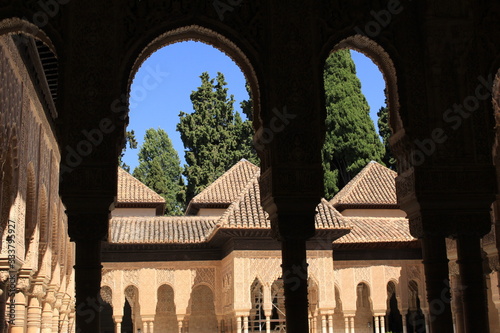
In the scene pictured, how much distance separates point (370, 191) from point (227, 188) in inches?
238

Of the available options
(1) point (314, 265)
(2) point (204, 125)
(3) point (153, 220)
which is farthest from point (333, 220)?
(2) point (204, 125)

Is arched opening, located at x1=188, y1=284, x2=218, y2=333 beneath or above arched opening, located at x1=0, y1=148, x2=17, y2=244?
beneath

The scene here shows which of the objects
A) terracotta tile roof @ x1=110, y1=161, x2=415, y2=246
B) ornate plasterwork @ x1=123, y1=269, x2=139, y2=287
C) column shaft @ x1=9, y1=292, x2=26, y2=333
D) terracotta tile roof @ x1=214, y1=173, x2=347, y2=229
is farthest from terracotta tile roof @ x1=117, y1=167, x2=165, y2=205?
column shaft @ x1=9, y1=292, x2=26, y2=333

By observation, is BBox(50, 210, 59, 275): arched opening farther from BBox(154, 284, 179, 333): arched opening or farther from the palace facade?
the palace facade

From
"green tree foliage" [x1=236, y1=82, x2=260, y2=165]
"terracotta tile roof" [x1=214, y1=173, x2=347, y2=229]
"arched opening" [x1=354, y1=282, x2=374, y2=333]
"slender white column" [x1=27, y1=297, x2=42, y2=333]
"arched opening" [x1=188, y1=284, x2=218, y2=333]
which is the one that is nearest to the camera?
"slender white column" [x1=27, y1=297, x2=42, y2=333]

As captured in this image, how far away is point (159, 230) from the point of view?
24.4m

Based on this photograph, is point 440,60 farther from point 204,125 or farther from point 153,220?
point 204,125

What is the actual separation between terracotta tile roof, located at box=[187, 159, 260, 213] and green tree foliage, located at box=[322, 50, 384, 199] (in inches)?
276

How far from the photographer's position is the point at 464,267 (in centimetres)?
697

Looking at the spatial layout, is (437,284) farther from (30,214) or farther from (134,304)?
(134,304)

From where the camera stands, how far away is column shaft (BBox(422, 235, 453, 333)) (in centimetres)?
675

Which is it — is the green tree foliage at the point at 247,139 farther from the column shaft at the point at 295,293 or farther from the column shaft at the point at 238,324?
the column shaft at the point at 295,293

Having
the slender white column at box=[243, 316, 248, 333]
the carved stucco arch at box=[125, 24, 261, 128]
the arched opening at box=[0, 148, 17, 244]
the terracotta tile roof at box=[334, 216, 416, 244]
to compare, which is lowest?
the slender white column at box=[243, 316, 248, 333]

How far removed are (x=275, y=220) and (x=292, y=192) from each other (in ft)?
1.14
